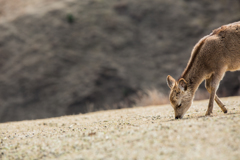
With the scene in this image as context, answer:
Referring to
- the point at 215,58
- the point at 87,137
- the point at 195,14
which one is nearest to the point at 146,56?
the point at 195,14

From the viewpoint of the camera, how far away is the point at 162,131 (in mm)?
4227

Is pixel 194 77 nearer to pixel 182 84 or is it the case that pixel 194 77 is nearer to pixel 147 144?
pixel 182 84

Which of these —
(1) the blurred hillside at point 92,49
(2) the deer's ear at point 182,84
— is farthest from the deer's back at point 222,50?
(1) the blurred hillside at point 92,49

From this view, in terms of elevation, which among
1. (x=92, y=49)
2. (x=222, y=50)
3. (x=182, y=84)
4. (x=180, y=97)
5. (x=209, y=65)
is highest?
(x=92, y=49)

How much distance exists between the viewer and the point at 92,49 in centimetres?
2541

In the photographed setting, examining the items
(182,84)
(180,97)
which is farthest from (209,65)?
(180,97)

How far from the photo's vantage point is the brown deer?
615cm

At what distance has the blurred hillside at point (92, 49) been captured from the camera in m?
22.2

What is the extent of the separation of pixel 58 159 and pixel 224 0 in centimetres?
2837

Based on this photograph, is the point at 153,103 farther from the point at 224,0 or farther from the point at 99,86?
the point at 224,0

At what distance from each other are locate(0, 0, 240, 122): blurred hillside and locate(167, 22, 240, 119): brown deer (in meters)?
13.6

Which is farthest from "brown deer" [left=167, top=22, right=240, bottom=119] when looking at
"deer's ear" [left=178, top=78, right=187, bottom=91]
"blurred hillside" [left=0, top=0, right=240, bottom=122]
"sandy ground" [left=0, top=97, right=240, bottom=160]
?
"blurred hillside" [left=0, top=0, right=240, bottom=122]

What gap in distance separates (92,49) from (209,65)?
20.0 metres

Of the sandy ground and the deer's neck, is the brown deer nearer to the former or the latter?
the deer's neck
